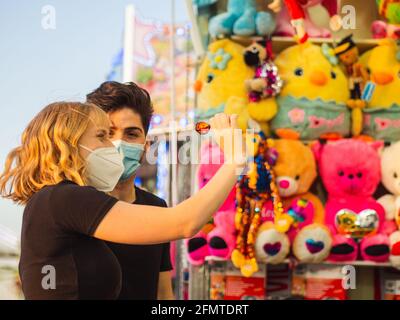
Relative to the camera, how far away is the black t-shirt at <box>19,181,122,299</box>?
89cm

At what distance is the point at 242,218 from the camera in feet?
8.50

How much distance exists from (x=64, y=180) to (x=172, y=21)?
1.85 m

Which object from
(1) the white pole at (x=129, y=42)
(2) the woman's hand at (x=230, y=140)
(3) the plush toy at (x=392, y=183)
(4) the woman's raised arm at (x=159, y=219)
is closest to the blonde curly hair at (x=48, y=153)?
(4) the woman's raised arm at (x=159, y=219)

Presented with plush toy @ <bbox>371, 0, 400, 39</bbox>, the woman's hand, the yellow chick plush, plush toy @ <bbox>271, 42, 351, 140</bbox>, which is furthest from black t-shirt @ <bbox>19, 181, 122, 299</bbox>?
plush toy @ <bbox>371, 0, 400, 39</bbox>

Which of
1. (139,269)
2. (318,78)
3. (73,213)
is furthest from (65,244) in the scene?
(318,78)

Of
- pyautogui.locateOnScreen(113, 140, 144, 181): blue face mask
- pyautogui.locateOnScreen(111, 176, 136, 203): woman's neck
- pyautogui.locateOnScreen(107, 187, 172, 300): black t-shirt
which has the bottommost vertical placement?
pyautogui.locateOnScreen(107, 187, 172, 300): black t-shirt

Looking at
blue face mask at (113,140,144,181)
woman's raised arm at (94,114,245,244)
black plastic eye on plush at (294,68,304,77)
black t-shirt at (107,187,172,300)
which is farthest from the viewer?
black plastic eye on plush at (294,68,304,77)

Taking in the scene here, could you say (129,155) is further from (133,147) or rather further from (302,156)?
(302,156)

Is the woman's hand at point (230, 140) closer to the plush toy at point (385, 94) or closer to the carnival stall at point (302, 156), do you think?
the carnival stall at point (302, 156)

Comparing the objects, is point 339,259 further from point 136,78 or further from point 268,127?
point 136,78

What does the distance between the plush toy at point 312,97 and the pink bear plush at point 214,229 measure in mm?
322

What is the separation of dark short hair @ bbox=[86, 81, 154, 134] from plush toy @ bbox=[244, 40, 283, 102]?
124cm

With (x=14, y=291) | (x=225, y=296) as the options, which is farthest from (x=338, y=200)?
(x=14, y=291)

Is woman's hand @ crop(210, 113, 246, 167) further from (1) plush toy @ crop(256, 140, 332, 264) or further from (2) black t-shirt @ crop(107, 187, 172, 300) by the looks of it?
(1) plush toy @ crop(256, 140, 332, 264)
